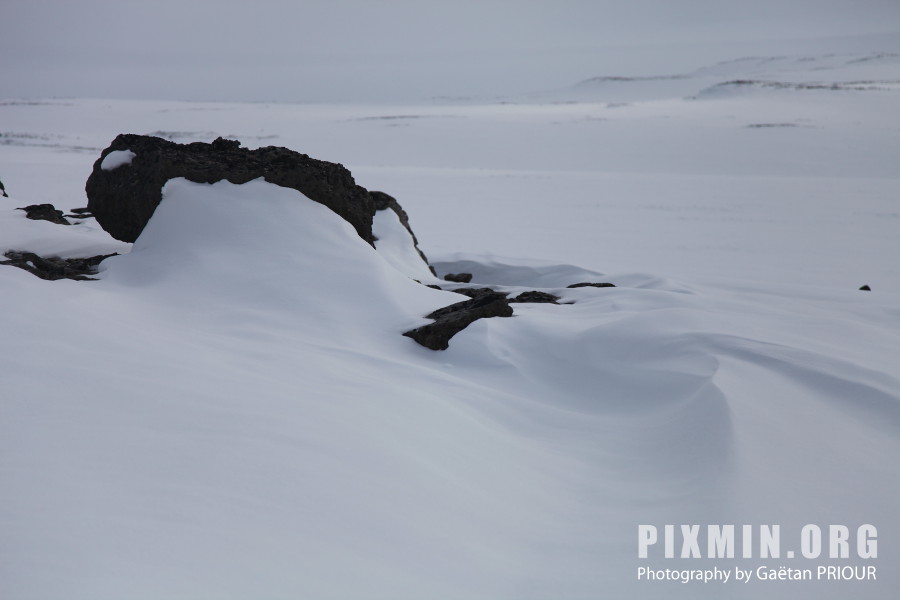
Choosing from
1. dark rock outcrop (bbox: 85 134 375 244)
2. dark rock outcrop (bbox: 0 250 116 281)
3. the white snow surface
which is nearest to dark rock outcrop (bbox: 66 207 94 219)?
the white snow surface

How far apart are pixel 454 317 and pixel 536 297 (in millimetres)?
1586

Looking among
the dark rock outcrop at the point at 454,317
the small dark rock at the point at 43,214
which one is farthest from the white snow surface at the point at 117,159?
the dark rock outcrop at the point at 454,317

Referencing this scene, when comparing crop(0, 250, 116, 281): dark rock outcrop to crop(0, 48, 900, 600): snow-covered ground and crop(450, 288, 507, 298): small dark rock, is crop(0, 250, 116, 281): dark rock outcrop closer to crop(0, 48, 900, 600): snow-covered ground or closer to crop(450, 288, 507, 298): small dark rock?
crop(0, 48, 900, 600): snow-covered ground

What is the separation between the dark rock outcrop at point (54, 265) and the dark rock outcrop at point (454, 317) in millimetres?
2098

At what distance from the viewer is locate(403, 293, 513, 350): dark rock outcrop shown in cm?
399

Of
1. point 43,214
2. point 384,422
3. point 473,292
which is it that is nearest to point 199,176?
point 473,292

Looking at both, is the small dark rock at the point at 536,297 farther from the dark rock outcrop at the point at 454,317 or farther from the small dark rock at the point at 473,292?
the dark rock outcrop at the point at 454,317

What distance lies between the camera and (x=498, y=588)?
6.84 ft

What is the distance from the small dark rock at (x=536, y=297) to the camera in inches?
218

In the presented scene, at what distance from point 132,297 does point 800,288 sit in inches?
214

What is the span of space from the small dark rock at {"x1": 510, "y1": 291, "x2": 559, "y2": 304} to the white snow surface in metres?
3.25

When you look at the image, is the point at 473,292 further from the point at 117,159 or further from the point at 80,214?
the point at 80,214

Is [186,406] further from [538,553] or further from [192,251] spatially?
[192,251]

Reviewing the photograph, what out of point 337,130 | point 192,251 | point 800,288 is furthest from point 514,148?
point 192,251
